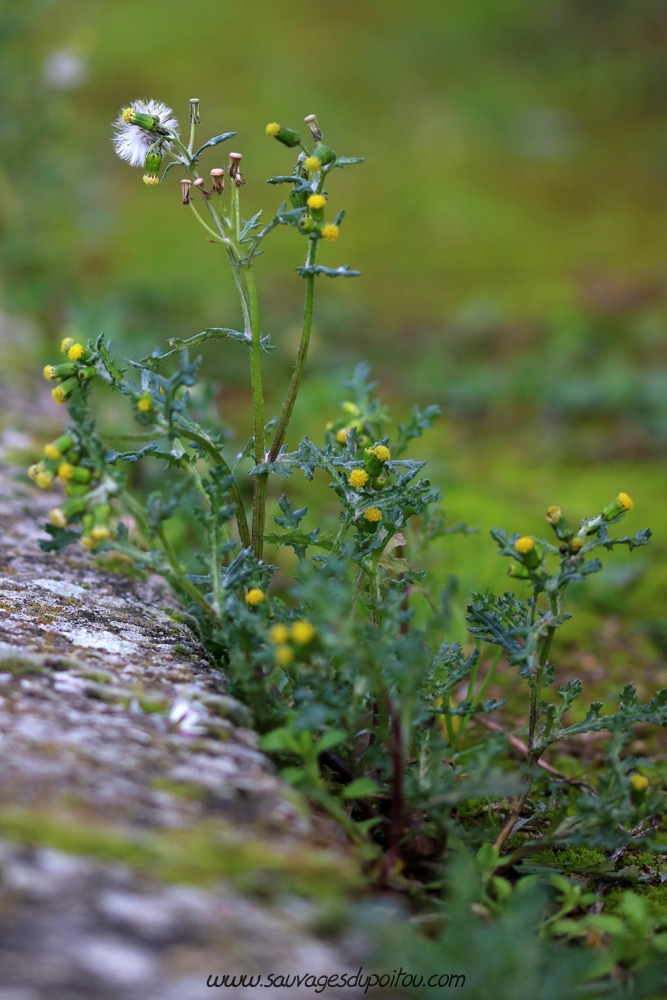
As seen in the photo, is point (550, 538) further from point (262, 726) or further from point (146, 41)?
point (146, 41)

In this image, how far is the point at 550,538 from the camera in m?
3.42

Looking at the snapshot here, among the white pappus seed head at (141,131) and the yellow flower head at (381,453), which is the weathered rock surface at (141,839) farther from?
the white pappus seed head at (141,131)

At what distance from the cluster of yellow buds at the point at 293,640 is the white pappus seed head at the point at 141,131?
3.15 ft

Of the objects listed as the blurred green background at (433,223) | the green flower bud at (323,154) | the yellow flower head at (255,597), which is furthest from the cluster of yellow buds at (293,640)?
the blurred green background at (433,223)

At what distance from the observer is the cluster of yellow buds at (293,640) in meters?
1.33

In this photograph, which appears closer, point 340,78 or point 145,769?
point 145,769

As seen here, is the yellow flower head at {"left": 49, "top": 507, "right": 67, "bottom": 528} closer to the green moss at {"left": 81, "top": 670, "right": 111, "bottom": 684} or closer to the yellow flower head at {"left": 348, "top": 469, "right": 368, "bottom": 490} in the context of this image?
the green moss at {"left": 81, "top": 670, "right": 111, "bottom": 684}

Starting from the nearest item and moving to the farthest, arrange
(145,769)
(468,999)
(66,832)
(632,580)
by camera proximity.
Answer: (468,999), (66,832), (145,769), (632,580)

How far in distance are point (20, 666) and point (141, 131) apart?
3.50 ft

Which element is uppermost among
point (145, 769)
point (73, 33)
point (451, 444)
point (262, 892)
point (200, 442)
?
point (73, 33)

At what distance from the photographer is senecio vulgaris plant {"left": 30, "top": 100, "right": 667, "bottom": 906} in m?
1.43

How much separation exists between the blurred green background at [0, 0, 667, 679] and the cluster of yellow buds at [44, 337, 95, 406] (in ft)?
5.38

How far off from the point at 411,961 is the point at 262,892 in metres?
0.23

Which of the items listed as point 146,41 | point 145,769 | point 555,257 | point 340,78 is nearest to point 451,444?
point 555,257
